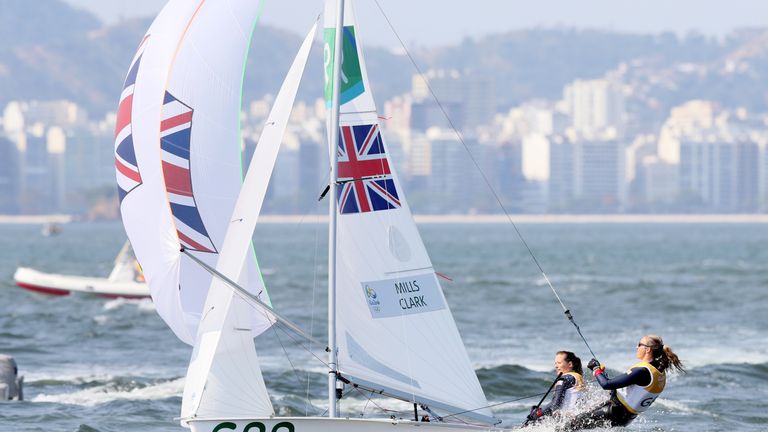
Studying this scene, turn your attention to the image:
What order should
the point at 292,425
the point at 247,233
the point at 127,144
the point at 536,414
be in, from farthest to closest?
the point at 127,144
the point at 536,414
the point at 247,233
the point at 292,425

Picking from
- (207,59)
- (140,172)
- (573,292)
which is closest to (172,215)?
(140,172)

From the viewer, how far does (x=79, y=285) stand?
39688 millimetres

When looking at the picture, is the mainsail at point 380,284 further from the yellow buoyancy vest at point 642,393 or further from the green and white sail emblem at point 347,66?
the yellow buoyancy vest at point 642,393

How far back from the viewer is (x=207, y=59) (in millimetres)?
13539

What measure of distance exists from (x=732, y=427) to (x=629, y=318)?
57.6ft

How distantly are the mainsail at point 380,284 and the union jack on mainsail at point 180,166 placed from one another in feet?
4.52

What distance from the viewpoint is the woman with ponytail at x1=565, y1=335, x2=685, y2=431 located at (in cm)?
1286

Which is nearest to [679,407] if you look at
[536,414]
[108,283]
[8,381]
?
[536,414]

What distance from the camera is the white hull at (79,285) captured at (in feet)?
125

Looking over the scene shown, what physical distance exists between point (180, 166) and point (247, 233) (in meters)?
1.23

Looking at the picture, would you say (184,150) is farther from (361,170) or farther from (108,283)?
(108,283)

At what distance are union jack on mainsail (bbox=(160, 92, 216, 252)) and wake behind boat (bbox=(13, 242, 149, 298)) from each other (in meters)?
23.8

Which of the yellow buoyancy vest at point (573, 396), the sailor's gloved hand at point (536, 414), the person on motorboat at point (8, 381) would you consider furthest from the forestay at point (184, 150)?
the person on motorboat at point (8, 381)

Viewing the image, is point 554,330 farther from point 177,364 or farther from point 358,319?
point 358,319
